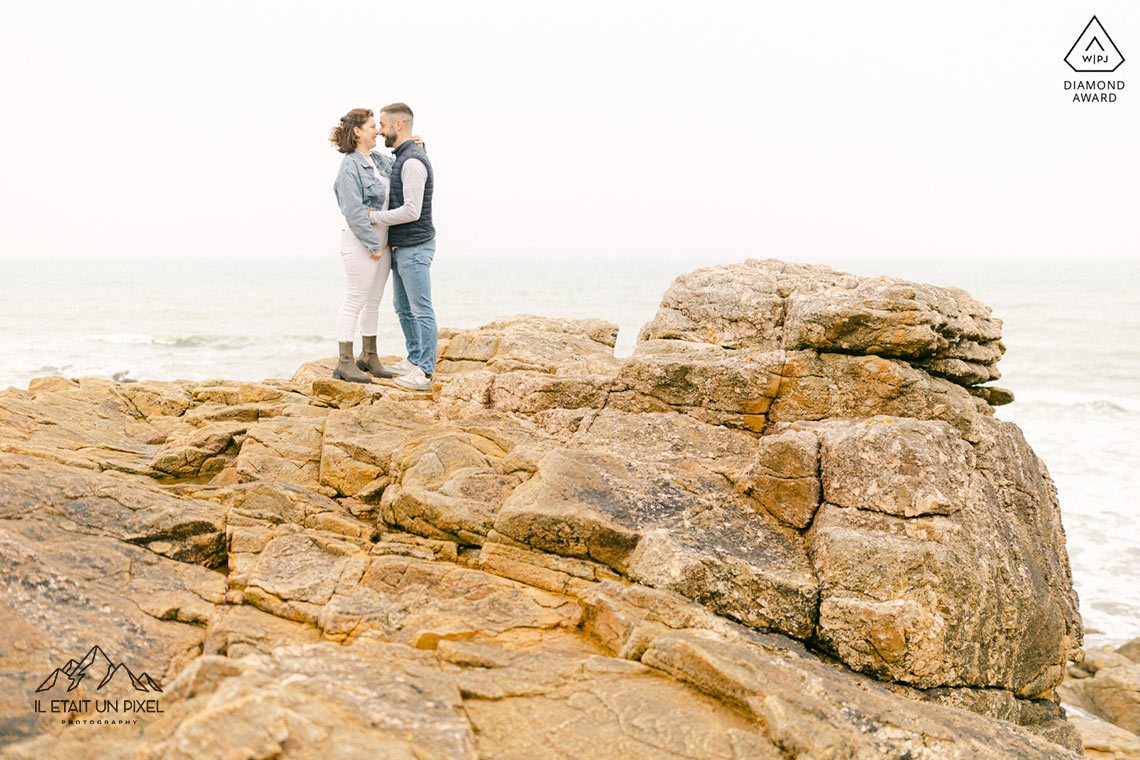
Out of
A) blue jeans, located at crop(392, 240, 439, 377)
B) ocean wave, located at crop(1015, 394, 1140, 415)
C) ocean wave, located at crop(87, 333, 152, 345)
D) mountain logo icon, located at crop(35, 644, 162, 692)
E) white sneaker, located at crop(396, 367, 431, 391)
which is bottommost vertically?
ocean wave, located at crop(1015, 394, 1140, 415)

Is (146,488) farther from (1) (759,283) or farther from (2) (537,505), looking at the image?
(1) (759,283)

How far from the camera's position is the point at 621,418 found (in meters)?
7.01

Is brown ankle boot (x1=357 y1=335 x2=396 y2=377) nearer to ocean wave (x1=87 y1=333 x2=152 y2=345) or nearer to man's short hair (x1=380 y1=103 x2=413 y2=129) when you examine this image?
man's short hair (x1=380 y1=103 x2=413 y2=129)

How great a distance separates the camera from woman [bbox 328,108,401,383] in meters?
8.66

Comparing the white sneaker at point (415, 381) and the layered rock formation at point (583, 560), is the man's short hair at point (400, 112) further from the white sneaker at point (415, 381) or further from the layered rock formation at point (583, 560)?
the layered rock formation at point (583, 560)

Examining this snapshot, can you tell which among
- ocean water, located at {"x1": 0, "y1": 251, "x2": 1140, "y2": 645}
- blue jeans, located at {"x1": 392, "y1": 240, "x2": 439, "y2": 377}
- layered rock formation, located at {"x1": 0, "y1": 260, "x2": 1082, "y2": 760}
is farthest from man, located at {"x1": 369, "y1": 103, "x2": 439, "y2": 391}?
ocean water, located at {"x1": 0, "y1": 251, "x2": 1140, "y2": 645}

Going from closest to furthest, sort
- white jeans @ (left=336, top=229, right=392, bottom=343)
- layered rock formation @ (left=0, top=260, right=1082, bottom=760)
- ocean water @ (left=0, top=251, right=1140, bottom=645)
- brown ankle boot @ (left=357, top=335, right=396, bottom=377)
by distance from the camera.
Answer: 1. layered rock formation @ (left=0, top=260, right=1082, bottom=760)
2. white jeans @ (left=336, top=229, right=392, bottom=343)
3. brown ankle boot @ (left=357, top=335, right=396, bottom=377)
4. ocean water @ (left=0, top=251, right=1140, bottom=645)

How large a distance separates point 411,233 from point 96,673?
6298 millimetres

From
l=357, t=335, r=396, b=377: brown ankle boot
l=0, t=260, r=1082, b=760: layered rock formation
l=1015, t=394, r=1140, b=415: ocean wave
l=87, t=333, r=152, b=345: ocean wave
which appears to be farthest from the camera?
l=87, t=333, r=152, b=345: ocean wave

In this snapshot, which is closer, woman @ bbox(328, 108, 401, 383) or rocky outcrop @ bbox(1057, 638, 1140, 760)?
woman @ bbox(328, 108, 401, 383)

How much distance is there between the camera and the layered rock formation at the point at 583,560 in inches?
132

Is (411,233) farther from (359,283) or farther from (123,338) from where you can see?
(123,338)

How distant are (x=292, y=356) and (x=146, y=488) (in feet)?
117

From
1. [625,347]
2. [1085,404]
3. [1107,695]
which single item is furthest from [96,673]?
[625,347]
